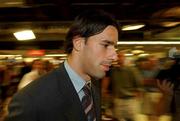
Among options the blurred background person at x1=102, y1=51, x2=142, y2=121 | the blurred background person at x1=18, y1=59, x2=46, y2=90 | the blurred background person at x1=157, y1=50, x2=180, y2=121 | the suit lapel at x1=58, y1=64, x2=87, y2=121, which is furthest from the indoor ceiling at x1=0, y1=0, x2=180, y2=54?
the suit lapel at x1=58, y1=64, x2=87, y2=121

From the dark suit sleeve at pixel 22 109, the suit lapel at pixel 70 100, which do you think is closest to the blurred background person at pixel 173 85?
the suit lapel at pixel 70 100

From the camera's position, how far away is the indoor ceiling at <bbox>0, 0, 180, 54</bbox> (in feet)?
30.7

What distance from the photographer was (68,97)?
1536 mm

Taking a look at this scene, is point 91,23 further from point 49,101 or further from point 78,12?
point 78,12

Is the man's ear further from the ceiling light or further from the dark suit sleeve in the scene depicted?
the ceiling light

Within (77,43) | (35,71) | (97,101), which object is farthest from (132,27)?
(77,43)

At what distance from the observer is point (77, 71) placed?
5.36 feet

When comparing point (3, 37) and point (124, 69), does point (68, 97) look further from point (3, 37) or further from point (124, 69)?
point (3, 37)

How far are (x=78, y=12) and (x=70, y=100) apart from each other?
27.8ft

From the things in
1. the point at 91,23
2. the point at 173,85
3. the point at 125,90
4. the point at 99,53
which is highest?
the point at 91,23

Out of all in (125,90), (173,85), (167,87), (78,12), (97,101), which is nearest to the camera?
(97,101)

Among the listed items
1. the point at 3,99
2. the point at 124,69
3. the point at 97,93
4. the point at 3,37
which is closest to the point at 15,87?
the point at 3,99

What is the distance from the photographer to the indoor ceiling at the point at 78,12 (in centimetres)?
934

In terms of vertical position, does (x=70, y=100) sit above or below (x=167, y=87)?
above
